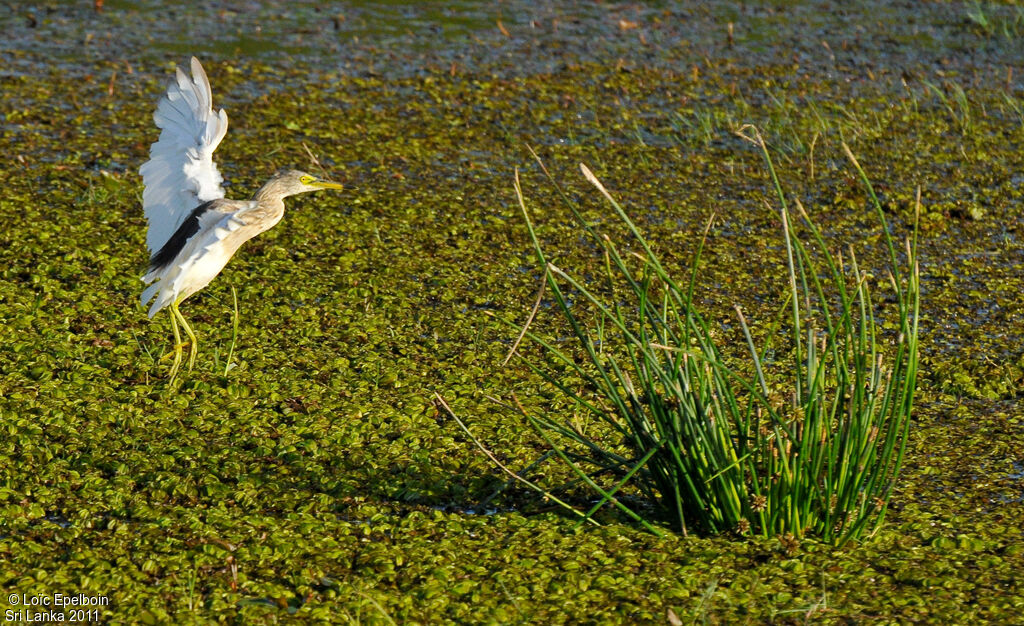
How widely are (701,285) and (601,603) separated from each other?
3.09m

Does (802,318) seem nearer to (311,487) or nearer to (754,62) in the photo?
(311,487)

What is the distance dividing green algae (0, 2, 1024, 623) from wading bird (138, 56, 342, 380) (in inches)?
15.3

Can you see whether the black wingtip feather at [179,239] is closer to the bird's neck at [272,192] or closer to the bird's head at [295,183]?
the bird's neck at [272,192]

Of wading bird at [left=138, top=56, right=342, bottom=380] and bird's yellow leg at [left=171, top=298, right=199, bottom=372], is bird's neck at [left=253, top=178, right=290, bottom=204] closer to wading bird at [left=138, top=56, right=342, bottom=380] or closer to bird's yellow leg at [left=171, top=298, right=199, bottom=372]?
wading bird at [left=138, top=56, right=342, bottom=380]

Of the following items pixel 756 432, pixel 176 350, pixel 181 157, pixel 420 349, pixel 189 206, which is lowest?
pixel 420 349

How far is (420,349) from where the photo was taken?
597cm

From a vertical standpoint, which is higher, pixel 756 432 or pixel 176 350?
pixel 756 432

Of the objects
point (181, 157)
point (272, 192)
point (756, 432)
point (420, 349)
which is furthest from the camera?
point (420, 349)

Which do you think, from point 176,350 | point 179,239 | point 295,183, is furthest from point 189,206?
point 176,350

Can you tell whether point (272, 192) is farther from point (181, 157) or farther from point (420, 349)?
point (420, 349)

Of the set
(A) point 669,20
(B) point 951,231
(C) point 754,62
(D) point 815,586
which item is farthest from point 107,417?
(A) point 669,20

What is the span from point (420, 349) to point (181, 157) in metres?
1.34

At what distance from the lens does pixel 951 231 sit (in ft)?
25.1

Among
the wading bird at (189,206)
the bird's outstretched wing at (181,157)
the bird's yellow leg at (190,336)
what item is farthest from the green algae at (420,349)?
the bird's outstretched wing at (181,157)
